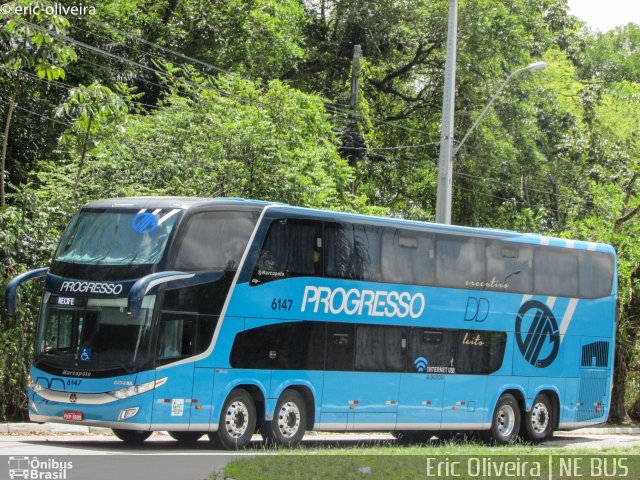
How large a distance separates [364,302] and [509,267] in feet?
14.2

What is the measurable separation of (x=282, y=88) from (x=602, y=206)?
12247mm

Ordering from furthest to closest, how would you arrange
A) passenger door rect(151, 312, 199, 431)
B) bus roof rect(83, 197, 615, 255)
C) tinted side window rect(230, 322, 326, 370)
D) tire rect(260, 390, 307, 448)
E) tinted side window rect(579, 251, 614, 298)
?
tinted side window rect(579, 251, 614, 298) < tire rect(260, 390, 307, 448) < tinted side window rect(230, 322, 326, 370) < bus roof rect(83, 197, 615, 255) < passenger door rect(151, 312, 199, 431)

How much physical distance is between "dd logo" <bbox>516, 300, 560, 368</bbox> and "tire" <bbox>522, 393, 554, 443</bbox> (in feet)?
2.82

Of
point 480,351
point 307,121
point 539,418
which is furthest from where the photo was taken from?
point 307,121

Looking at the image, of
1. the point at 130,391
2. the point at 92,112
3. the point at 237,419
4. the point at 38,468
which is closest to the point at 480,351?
the point at 237,419

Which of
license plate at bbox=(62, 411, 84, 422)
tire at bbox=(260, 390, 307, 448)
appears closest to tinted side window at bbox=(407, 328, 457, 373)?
tire at bbox=(260, 390, 307, 448)

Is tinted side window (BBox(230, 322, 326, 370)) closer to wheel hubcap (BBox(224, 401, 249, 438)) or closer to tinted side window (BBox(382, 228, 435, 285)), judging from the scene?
wheel hubcap (BBox(224, 401, 249, 438))

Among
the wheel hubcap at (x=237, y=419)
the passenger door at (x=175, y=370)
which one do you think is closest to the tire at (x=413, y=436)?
the wheel hubcap at (x=237, y=419)

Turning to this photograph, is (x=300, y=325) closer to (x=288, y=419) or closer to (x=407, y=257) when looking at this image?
(x=288, y=419)

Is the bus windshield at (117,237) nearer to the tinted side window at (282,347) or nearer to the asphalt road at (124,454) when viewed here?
the tinted side window at (282,347)

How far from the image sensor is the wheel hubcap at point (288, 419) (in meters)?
18.5

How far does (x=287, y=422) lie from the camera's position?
18594mm

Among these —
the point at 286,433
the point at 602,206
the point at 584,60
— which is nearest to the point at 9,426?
the point at 286,433

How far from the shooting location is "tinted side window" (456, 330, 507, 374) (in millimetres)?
21688
